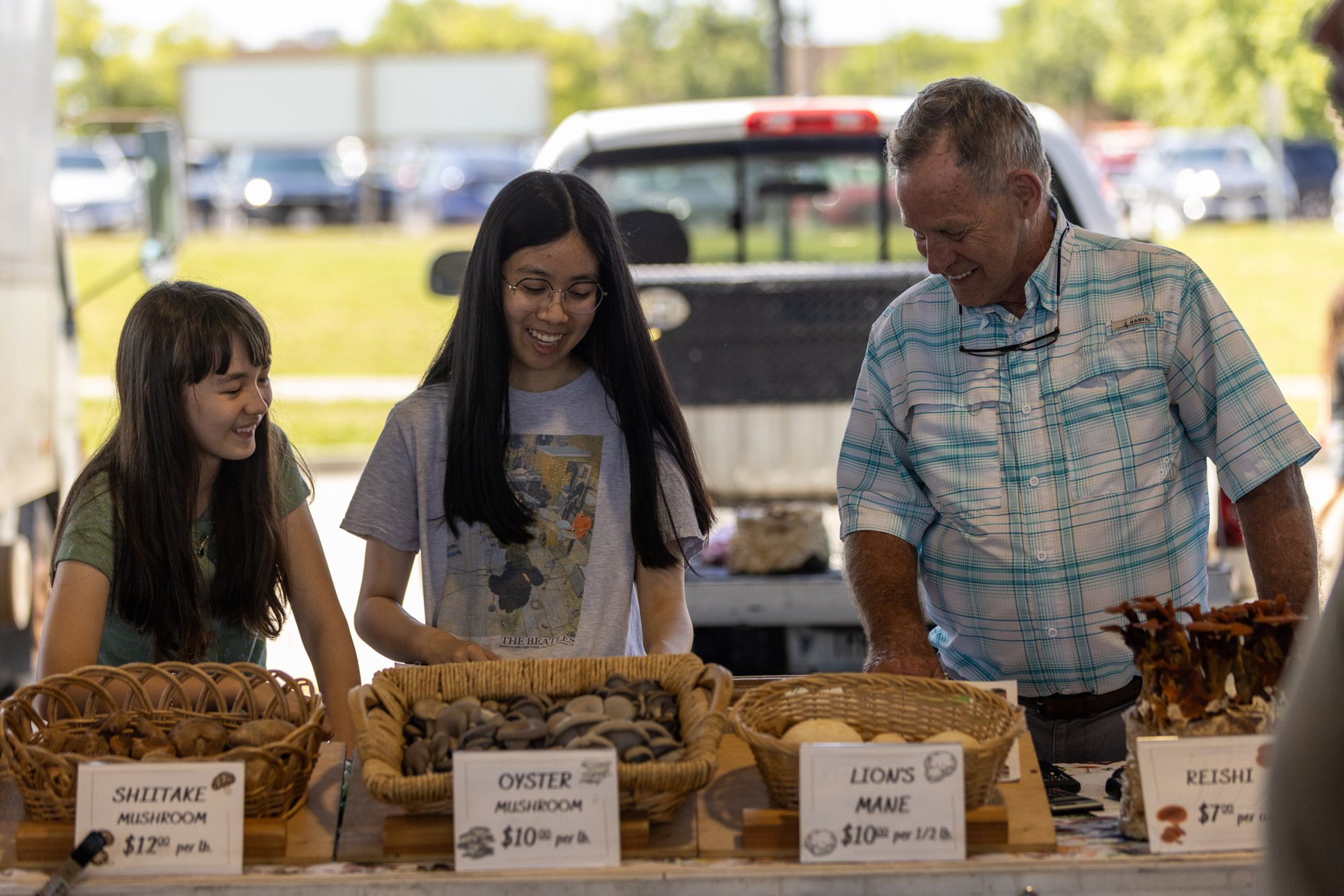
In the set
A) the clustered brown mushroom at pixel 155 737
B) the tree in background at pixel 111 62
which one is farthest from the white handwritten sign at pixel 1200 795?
the tree in background at pixel 111 62

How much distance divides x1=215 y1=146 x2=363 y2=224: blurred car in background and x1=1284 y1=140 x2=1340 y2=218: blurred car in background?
54.0 feet

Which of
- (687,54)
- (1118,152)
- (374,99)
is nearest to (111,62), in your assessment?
(687,54)

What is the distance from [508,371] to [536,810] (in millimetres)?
979

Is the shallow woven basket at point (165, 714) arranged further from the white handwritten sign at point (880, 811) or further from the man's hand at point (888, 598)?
the man's hand at point (888, 598)

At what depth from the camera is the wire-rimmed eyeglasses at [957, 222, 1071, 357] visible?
256cm

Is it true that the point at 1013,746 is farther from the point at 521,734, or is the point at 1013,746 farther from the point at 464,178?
the point at 464,178

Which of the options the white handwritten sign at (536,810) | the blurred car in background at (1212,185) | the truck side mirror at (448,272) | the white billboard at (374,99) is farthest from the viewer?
the blurred car in background at (1212,185)

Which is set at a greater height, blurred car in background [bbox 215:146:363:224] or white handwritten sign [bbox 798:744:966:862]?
blurred car in background [bbox 215:146:363:224]

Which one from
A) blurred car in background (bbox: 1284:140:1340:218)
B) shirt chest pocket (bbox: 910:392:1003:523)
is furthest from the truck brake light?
blurred car in background (bbox: 1284:140:1340:218)

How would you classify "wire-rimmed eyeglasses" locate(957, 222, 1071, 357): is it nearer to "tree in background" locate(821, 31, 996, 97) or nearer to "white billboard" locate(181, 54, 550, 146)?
"white billboard" locate(181, 54, 550, 146)

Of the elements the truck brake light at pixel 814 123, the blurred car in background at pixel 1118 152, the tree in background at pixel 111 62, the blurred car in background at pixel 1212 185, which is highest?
the tree in background at pixel 111 62

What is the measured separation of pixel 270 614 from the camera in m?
2.76

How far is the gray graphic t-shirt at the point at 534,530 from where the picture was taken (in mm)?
2531

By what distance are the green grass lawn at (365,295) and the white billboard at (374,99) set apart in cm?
175
